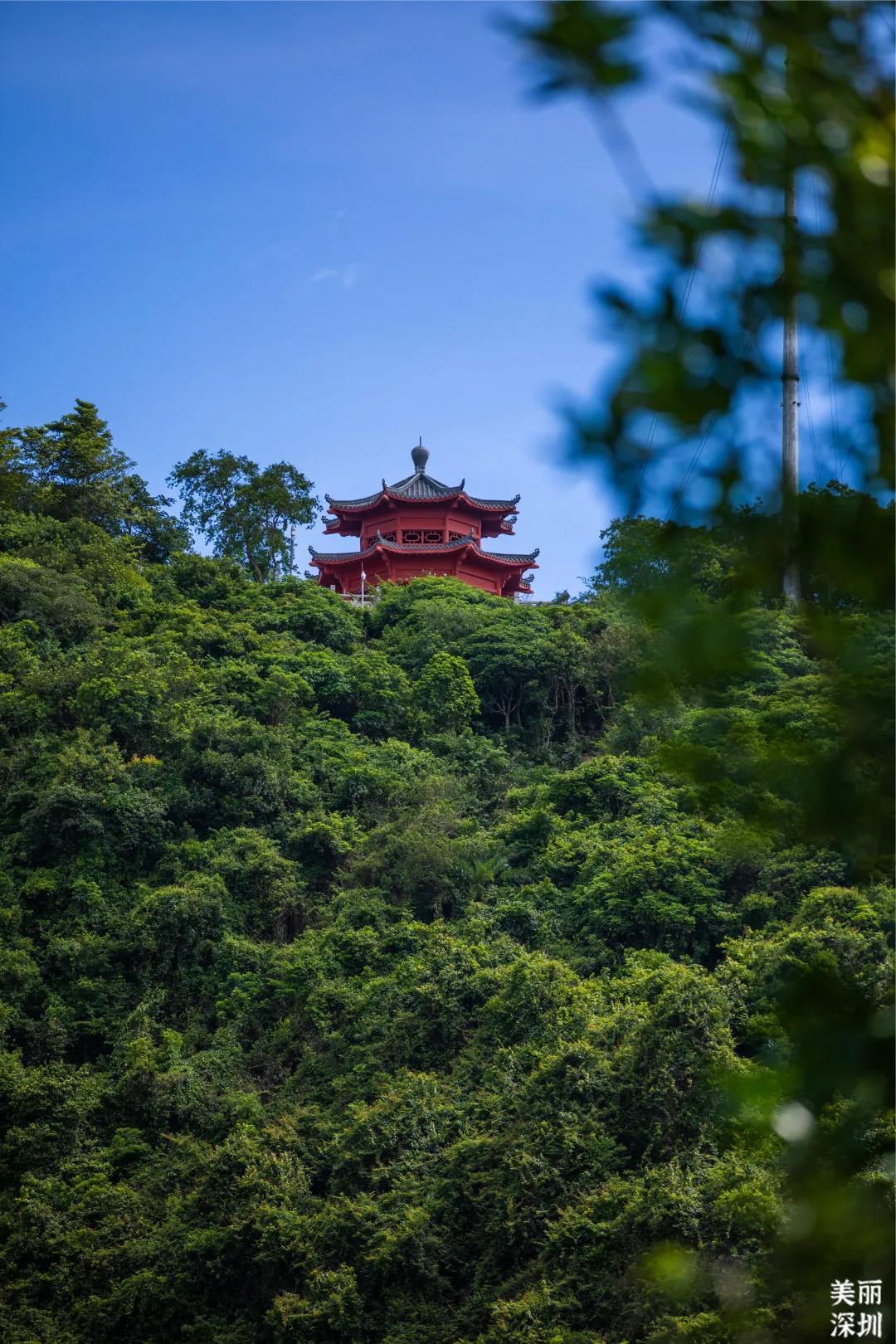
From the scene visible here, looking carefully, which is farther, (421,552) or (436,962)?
(421,552)

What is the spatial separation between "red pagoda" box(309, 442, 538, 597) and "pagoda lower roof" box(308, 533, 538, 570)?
0.05 ft

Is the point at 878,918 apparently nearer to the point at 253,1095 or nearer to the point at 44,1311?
the point at 253,1095

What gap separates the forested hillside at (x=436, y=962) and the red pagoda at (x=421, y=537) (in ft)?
19.3

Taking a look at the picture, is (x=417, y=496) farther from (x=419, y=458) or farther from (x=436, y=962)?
(x=436, y=962)

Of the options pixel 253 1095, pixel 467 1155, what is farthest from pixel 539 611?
pixel 467 1155

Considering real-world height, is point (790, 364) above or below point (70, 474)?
below

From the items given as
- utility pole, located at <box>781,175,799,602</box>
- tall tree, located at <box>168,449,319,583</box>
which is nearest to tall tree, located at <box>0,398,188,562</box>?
tall tree, located at <box>168,449,319,583</box>

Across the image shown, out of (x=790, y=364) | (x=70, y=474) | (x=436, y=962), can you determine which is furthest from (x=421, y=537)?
(x=790, y=364)

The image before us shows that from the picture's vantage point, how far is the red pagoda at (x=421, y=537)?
25406 millimetres

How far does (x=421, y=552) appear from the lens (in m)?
25.2

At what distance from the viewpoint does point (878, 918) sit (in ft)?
33.3

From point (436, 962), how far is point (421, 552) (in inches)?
551

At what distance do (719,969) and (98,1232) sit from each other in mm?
5214

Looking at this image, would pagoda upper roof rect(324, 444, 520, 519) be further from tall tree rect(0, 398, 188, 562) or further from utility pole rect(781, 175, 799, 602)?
utility pole rect(781, 175, 799, 602)
